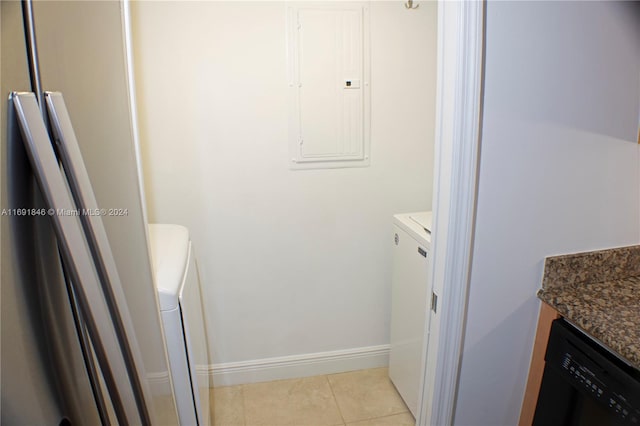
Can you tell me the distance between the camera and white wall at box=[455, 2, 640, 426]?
1108 millimetres

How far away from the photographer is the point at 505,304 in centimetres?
129

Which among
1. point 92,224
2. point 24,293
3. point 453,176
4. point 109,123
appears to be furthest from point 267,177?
point 24,293

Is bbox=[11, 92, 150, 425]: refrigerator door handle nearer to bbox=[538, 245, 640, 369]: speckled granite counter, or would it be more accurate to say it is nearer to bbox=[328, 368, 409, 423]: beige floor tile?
bbox=[538, 245, 640, 369]: speckled granite counter

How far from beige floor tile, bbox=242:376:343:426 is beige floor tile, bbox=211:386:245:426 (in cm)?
3

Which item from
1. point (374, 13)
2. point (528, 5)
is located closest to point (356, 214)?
point (374, 13)

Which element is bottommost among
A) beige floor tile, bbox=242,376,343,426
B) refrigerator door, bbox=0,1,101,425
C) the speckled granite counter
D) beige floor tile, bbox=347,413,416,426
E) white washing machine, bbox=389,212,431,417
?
beige floor tile, bbox=347,413,416,426

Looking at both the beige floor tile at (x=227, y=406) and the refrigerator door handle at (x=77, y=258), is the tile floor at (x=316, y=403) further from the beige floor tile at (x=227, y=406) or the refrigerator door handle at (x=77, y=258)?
the refrigerator door handle at (x=77, y=258)

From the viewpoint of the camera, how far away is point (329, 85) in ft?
6.41

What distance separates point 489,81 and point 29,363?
3.68ft

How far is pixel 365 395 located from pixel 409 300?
0.65 m

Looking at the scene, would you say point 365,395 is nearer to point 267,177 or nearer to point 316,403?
point 316,403

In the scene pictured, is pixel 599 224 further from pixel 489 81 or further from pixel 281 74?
Result: pixel 281 74

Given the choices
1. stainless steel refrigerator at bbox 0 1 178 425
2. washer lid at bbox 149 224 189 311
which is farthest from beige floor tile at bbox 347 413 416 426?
stainless steel refrigerator at bbox 0 1 178 425

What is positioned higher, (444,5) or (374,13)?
(374,13)
